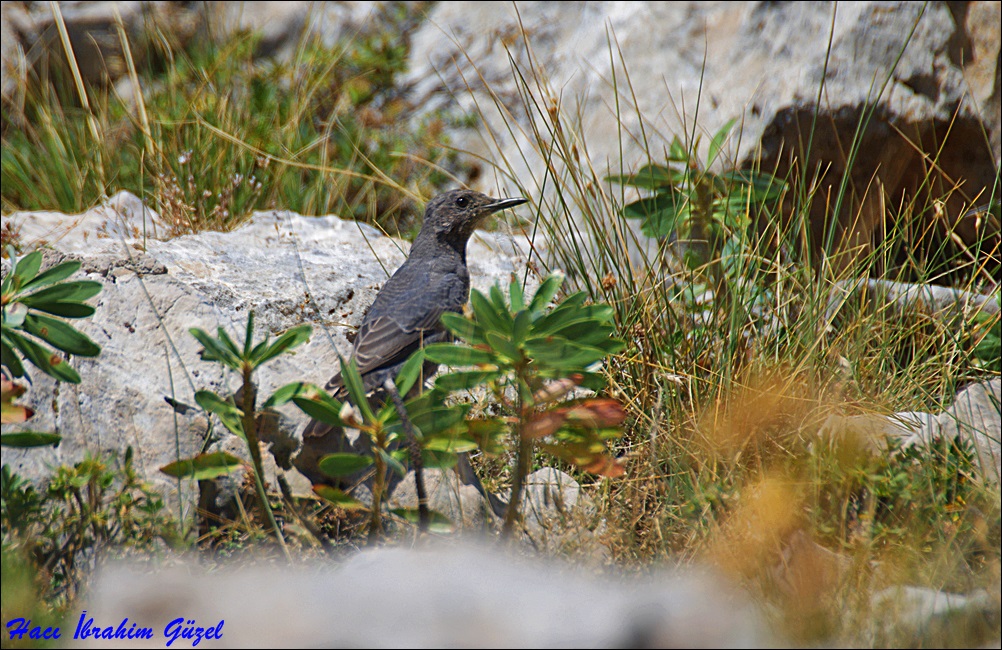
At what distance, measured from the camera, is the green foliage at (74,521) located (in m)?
2.59

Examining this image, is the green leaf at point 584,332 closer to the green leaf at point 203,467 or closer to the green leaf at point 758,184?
the green leaf at point 203,467

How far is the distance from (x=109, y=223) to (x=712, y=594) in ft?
13.6

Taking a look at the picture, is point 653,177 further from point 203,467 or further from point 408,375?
point 203,467

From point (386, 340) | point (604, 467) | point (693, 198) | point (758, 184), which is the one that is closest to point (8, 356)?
point (386, 340)

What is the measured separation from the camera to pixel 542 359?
8.39 feet

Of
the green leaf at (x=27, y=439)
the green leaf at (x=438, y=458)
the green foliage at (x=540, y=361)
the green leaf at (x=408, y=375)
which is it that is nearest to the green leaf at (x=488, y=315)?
the green foliage at (x=540, y=361)

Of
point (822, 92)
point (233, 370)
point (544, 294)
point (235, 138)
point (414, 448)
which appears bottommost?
point (414, 448)

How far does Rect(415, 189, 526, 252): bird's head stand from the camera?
4355mm

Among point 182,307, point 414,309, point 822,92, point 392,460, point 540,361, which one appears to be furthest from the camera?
point 822,92

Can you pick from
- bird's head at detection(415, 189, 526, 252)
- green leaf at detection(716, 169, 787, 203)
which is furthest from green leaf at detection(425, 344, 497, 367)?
green leaf at detection(716, 169, 787, 203)

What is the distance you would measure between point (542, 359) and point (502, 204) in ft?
6.13

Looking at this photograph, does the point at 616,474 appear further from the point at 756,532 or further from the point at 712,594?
the point at 712,594

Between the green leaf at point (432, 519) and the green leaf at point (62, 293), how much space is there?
48.9 inches

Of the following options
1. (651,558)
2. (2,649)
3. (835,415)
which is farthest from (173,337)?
(835,415)
